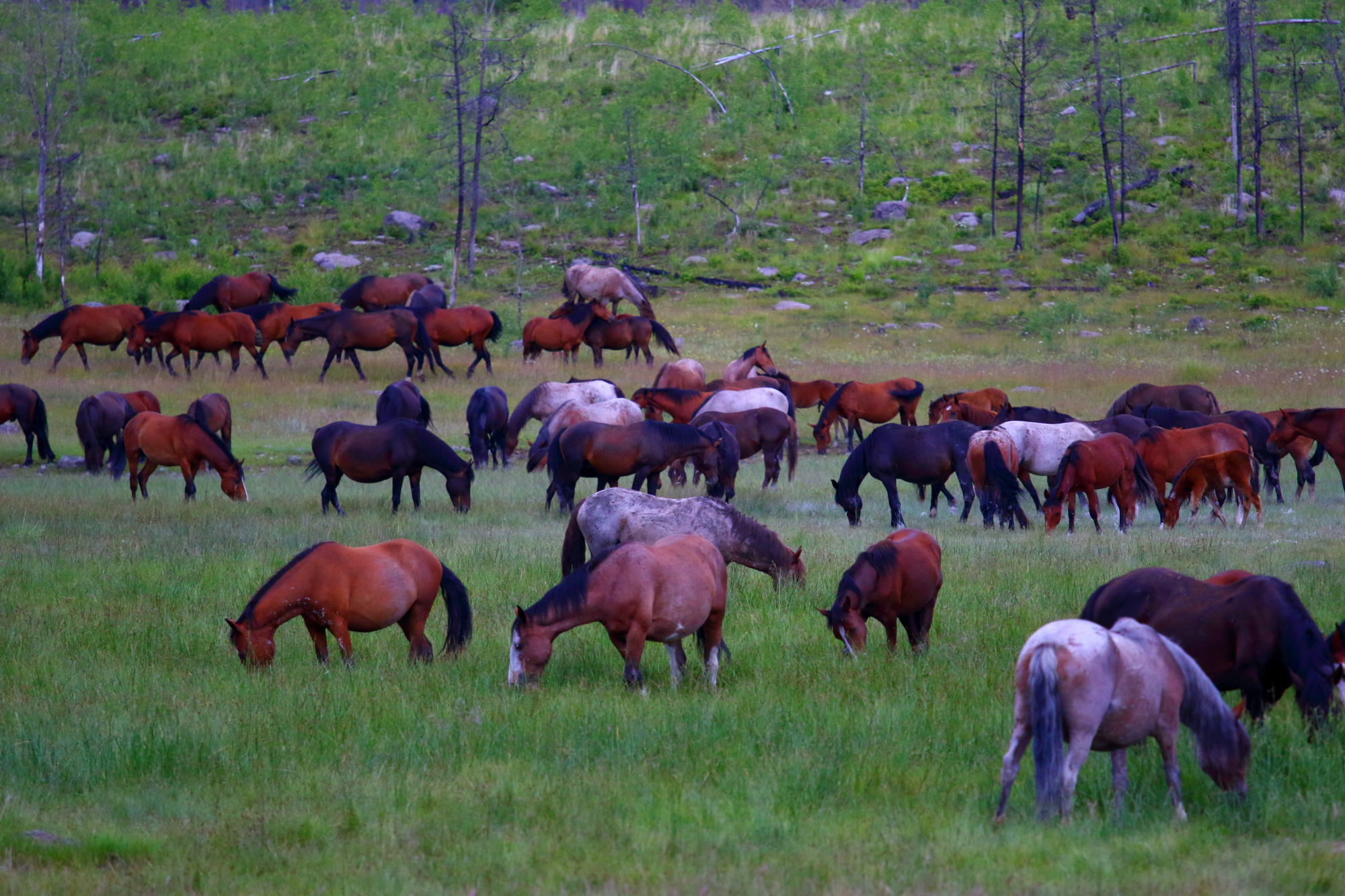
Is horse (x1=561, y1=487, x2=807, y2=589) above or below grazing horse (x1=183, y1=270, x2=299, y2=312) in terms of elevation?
below

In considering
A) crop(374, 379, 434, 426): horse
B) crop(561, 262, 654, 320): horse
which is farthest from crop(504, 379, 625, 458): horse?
crop(561, 262, 654, 320): horse

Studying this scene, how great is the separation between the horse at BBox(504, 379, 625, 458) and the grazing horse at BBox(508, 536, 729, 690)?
12562 millimetres

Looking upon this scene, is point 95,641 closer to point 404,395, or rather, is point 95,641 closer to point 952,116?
point 404,395

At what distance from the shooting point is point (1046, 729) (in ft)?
16.6

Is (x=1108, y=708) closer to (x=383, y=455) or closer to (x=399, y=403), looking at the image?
(x=383, y=455)

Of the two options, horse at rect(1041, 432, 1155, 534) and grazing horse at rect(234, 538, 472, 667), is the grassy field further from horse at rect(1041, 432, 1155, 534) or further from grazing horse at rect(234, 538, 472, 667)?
horse at rect(1041, 432, 1155, 534)

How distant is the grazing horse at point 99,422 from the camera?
1845cm

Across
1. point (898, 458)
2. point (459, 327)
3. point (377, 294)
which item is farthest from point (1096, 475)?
point (377, 294)

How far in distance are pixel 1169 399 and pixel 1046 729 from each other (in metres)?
16.6

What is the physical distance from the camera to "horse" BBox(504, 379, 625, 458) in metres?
20.1

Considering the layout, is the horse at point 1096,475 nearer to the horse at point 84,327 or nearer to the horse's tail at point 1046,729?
the horse's tail at point 1046,729

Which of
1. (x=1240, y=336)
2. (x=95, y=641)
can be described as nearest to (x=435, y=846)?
(x=95, y=641)

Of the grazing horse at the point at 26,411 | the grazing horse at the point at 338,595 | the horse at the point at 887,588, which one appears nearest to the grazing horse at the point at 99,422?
the grazing horse at the point at 26,411

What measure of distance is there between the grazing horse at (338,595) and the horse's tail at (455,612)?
18 cm
